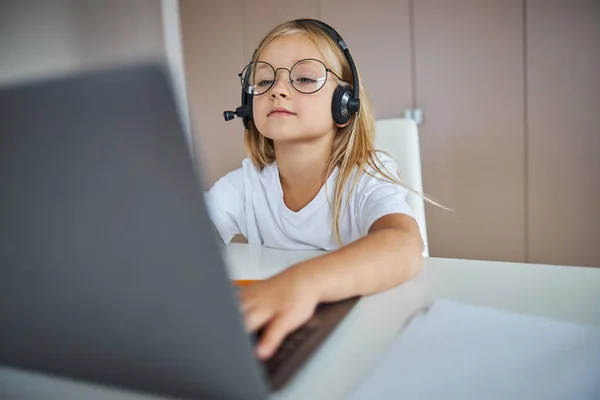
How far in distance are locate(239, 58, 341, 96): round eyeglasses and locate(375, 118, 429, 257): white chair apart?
0.69 ft

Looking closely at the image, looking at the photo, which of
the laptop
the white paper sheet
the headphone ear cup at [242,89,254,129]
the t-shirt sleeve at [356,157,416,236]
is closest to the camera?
the laptop

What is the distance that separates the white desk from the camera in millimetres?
443

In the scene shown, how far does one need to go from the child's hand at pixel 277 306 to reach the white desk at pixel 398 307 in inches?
1.5

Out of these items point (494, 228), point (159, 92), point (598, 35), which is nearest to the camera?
point (159, 92)

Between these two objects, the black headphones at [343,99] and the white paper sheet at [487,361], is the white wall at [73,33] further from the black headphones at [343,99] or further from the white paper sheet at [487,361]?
the white paper sheet at [487,361]

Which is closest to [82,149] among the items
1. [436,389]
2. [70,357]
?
[70,357]

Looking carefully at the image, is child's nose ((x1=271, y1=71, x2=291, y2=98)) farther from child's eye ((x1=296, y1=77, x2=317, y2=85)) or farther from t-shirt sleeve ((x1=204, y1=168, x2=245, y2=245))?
t-shirt sleeve ((x1=204, y1=168, x2=245, y2=245))

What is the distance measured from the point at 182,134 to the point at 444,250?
88.6 inches

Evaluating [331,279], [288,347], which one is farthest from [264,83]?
[288,347]

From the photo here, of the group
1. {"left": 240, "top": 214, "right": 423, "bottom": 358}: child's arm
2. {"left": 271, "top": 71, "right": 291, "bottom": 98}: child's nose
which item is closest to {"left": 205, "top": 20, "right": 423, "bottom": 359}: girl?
{"left": 271, "top": 71, "right": 291, "bottom": 98}: child's nose

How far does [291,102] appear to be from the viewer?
110 cm

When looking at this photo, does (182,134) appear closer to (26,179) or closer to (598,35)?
(26,179)

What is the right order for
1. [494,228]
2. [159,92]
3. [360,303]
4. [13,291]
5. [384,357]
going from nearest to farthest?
[159,92], [13,291], [384,357], [360,303], [494,228]

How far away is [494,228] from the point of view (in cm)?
225
